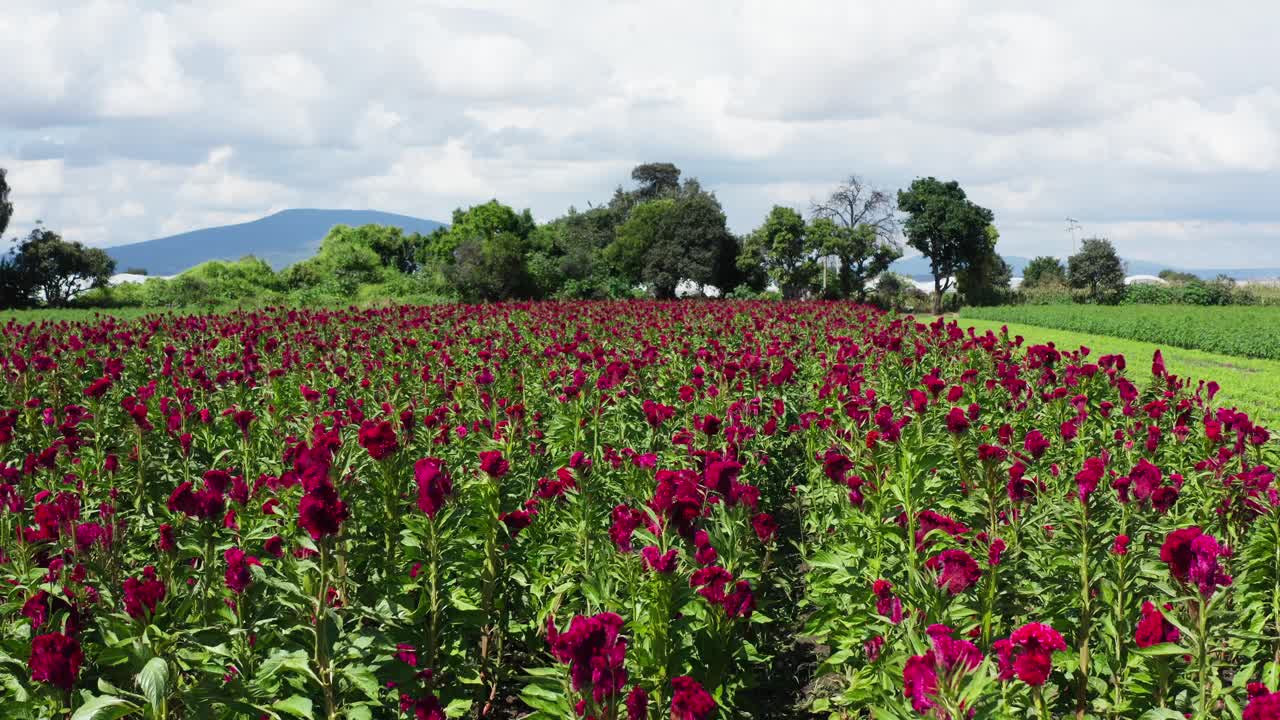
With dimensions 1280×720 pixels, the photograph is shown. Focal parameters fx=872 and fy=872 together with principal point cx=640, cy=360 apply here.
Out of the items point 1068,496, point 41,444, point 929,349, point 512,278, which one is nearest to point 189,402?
point 41,444

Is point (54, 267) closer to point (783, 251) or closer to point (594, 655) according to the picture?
point (783, 251)

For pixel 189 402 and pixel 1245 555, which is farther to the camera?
pixel 189 402

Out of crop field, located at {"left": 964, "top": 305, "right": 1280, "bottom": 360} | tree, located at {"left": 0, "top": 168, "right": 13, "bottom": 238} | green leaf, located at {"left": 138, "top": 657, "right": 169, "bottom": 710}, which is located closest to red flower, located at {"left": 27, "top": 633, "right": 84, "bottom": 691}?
green leaf, located at {"left": 138, "top": 657, "right": 169, "bottom": 710}

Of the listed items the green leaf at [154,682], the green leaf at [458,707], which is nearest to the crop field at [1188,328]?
the green leaf at [458,707]

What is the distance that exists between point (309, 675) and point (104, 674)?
76 cm

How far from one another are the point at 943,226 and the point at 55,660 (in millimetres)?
68231

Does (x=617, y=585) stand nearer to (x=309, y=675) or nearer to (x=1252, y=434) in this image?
(x=309, y=675)

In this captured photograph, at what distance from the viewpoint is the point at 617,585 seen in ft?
14.5

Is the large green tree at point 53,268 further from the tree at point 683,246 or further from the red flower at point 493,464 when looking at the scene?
the red flower at point 493,464

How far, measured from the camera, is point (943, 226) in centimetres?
6525

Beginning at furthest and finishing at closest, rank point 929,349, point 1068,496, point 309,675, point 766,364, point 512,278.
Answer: point 512,278 < point 929,349 < point 766,364 < point 1068,496 < point 309,675

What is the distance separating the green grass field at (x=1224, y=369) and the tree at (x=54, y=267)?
5348 centimetres

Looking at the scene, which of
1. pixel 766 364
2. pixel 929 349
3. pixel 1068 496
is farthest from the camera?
pixel 929 349

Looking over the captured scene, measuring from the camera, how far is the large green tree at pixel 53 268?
50.8 meters
